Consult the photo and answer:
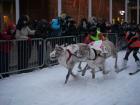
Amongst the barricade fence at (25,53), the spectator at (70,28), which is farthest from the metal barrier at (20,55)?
the spectator at (70,28)

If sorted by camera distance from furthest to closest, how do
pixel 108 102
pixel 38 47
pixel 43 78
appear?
pixel 38 47 → pixel 43 78 → pixel 108 102

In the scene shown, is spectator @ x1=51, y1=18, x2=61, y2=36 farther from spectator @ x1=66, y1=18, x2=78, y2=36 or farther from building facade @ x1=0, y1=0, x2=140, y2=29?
building facade @ x1=0, y1=0, x2=140, y2=29

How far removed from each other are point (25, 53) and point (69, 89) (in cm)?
268

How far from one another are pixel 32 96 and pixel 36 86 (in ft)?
3.52

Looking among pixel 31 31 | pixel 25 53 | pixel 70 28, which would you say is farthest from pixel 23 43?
pixel 70 28

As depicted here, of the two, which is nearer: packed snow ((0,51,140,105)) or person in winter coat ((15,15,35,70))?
packed snow ((0,51,140,105))

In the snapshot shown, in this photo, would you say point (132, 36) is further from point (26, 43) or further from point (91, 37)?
point (26, 43)

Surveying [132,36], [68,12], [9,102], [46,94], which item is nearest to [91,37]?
[132,36]

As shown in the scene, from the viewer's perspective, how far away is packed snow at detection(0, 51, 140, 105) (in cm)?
893

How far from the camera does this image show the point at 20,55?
11.9 metres

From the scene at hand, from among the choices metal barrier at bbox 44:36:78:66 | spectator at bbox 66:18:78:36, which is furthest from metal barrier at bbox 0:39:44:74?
spectator at bbox 66:18:78:36

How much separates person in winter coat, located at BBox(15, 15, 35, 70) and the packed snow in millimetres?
387

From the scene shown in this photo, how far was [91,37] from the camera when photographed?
Result: 39.8ft

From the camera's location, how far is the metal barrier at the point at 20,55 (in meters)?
11.4
